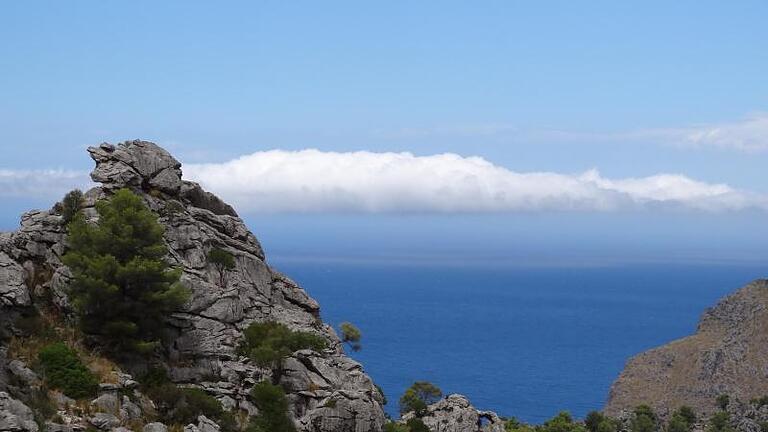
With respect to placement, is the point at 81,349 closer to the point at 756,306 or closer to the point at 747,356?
the point at 747,356

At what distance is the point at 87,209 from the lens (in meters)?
57.0

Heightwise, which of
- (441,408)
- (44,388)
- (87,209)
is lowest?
(441,408)

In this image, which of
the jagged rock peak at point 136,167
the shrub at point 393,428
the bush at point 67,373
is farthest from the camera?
the jagged rock peak at point 136,167

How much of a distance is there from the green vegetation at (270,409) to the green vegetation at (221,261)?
33.4ft

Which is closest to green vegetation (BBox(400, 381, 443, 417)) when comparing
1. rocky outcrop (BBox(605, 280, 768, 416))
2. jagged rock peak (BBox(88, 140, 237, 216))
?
jagged rock peak (BBox(88, 140, 237, 216))

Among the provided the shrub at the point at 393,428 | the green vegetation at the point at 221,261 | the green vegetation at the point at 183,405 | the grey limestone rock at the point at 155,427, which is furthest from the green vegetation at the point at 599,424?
the grey limestone rock at the point at 155,427

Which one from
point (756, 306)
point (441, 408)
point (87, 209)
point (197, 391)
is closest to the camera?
point (197, 391)

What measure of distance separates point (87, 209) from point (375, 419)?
21.7 m

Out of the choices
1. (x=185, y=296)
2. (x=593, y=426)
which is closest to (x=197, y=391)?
(x=185, y=296)

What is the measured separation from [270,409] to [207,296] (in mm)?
8558

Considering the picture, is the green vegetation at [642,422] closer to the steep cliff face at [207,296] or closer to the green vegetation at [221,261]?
the steep cliff face at [207,296]

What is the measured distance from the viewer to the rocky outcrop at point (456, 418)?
64562 mm

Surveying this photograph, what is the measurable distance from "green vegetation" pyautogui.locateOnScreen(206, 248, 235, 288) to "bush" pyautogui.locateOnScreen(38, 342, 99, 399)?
1302cm

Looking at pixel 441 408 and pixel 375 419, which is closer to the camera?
pixel 375 419
